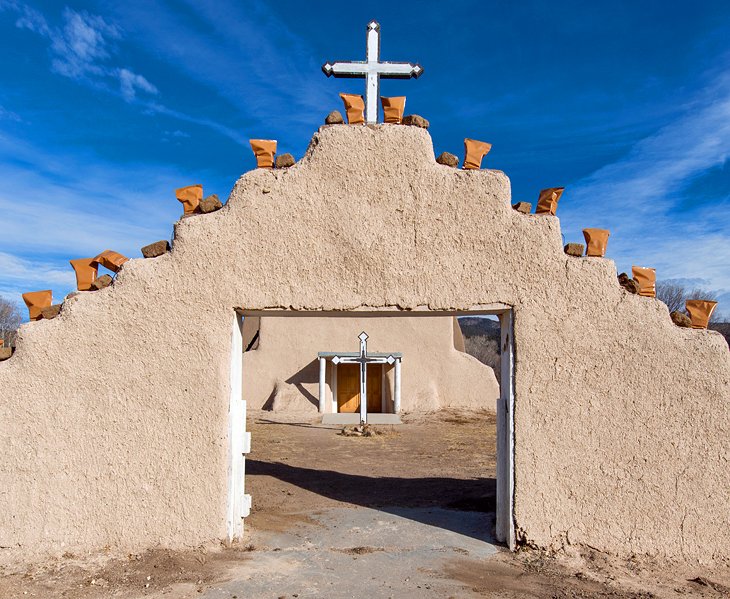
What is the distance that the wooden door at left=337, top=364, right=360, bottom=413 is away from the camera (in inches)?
761

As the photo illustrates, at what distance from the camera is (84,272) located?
5.71 meters

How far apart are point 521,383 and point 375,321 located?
14.2m

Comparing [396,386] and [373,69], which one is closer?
[373,69]

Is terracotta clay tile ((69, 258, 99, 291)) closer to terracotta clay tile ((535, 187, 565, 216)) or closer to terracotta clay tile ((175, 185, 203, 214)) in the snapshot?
terracotta clay tile ((175, 185, 203, 214))

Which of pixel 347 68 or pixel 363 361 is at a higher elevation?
pixel 347 68

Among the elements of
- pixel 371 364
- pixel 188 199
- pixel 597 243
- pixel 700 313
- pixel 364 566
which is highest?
pixel 188 199

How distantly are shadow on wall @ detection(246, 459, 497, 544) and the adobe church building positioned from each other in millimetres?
8524

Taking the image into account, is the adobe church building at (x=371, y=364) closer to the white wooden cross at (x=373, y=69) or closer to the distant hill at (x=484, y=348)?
the distant hill at (x=484, y=348)

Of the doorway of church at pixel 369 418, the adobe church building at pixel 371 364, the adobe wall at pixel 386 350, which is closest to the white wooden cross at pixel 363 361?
the doorway of church at pixel 369 418

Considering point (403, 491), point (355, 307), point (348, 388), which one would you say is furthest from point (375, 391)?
point (355, 307)

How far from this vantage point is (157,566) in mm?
5109

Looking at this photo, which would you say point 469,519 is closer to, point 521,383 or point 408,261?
point 521,383

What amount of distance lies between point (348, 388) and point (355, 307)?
46.6ft

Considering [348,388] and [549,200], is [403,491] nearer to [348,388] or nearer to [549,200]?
[549,200]
